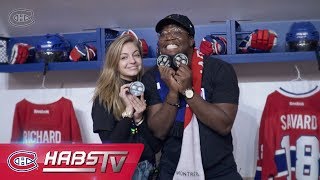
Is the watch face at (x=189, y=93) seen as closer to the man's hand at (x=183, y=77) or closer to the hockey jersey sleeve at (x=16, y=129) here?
the man's hand at (x=183, y=77)

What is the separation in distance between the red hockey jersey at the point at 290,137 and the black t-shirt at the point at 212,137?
606mm

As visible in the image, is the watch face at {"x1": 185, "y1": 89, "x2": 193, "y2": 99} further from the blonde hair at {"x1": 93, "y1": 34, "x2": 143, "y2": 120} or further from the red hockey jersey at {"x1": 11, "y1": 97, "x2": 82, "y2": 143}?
the red hockey jersey at {"x1": 11, "y1": 97, "x2": 82, "y2": 143}

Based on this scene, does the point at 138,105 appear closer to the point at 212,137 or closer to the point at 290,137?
the point at 212,137

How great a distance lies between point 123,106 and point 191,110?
22cm

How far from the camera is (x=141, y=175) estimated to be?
1.02 meters

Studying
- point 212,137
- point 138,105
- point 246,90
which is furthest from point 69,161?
point 246,90

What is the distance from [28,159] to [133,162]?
0.20 m

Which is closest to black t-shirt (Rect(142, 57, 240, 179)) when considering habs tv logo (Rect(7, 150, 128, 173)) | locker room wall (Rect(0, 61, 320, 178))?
habs tv logo (Rect(7, 150, 128, 173))

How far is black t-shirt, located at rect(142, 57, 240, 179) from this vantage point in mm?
1144

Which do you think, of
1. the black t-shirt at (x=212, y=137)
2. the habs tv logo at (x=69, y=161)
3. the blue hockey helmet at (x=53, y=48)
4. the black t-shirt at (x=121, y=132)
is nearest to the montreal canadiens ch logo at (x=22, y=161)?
the habs tv logo at (x=69, y=161)

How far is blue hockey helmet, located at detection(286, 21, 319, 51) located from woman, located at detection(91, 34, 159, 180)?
73 cm

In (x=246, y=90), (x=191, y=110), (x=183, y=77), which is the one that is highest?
(x=183, y=77)

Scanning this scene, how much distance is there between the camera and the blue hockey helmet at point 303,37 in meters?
1.64

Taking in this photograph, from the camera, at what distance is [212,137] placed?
1.15m
